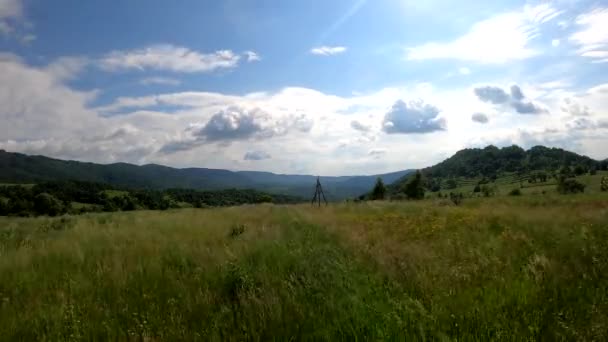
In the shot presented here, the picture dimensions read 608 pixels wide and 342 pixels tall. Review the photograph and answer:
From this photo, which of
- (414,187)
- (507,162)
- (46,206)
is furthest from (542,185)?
(46,206)

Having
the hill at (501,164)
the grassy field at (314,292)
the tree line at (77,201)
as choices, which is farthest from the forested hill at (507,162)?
the grassy field at (314,292)

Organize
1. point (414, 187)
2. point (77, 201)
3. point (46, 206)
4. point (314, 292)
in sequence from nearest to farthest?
point (314, 292), point (46, 206), point (414, 187), point (77, 201)

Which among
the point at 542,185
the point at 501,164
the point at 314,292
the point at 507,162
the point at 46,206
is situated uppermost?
the point at 507,162

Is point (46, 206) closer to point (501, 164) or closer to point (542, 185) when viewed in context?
point (542, 185)

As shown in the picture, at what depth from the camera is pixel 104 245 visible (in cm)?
780

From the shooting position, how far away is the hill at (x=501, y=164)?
496 ft

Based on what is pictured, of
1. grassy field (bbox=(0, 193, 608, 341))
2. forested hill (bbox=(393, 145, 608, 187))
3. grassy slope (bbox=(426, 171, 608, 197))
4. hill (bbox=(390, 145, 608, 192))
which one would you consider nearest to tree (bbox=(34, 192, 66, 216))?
grassy field (bbox=(0, 193, 608, 341))

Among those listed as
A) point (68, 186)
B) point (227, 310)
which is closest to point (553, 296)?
point (227, 310)

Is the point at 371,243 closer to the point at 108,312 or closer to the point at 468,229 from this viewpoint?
the point at 468,229

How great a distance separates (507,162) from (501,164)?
2567mm

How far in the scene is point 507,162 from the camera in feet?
559

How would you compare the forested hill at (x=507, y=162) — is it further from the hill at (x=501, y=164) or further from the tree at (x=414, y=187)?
the tree at (x=414, y=187)

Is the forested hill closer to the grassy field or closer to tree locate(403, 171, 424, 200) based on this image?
tree locate(403, 171, 424, 200)

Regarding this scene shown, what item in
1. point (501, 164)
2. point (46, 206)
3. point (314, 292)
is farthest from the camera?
point (501, 164)
